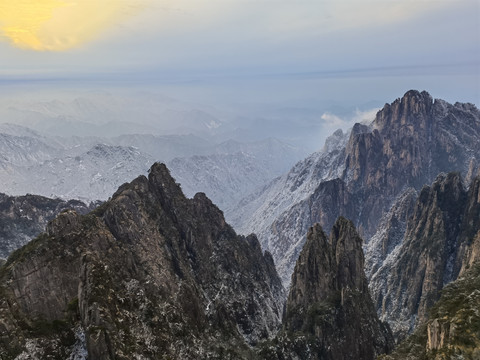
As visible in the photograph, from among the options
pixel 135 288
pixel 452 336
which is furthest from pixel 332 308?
pixel 452 336

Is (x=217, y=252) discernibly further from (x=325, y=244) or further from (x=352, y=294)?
(x=352, y=294)

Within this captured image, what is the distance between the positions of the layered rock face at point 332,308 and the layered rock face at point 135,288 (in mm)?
13413

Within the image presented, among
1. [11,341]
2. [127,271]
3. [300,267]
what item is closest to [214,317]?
[127,271]

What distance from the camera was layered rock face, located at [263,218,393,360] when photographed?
126 m

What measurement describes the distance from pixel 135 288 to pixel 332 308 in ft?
215

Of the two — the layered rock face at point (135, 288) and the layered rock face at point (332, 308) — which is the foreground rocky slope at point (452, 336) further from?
the layered rock face at point (135, 288)

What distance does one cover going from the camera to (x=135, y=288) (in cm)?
10275

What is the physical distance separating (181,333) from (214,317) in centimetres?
2238

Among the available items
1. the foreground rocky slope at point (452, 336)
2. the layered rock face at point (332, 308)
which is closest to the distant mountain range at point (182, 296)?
the foreground rocky slope at point (452, 336)

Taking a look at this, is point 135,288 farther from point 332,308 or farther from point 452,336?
point 452,336

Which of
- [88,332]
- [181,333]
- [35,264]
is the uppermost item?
[35,264]

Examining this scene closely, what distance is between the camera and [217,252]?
6235 inches

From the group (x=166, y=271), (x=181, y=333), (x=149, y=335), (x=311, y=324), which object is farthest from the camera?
(x=311, y=324)

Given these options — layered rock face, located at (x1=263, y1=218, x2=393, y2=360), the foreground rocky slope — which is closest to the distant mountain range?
the foreground rocky slope
